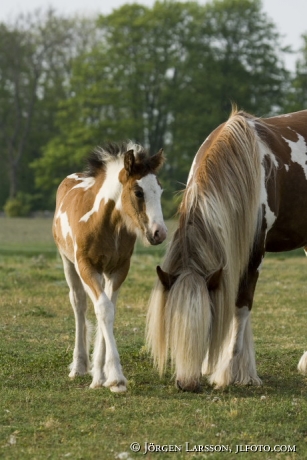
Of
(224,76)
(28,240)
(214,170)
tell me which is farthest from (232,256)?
(224,76)

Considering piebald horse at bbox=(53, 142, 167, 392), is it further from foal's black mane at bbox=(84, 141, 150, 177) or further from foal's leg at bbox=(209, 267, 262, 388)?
foal's leg at bbox=(209, 267, 262, 388)

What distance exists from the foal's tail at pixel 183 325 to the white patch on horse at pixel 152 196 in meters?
0.48

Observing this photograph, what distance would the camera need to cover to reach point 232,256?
6.41m

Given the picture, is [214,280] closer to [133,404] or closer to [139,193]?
[139,193]

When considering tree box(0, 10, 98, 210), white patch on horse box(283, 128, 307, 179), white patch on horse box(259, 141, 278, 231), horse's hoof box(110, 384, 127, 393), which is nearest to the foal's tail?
horse's hoof box(110, 384, 127, 393)

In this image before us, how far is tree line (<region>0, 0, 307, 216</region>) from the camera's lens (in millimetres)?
47625

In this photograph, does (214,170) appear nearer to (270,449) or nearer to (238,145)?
(238,145)

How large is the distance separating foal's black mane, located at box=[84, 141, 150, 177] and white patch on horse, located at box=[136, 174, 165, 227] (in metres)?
0.32

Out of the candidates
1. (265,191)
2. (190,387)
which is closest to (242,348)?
Result: (190,387)

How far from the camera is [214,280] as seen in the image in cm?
614

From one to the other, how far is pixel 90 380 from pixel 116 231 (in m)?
1.33

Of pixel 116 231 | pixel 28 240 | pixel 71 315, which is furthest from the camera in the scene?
pixel 28 240

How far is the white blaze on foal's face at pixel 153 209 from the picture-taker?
6.03 meters

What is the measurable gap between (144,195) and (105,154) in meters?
0.82
